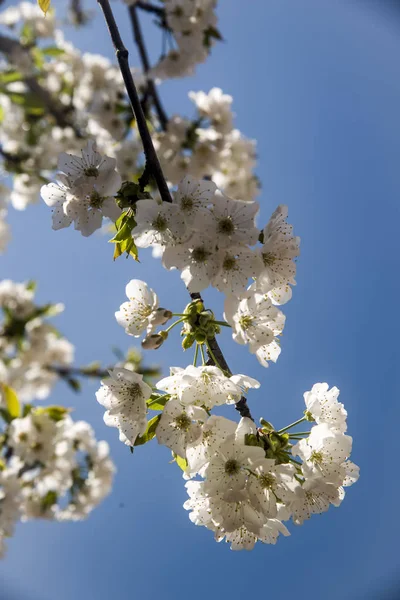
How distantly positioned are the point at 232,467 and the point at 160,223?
72cm

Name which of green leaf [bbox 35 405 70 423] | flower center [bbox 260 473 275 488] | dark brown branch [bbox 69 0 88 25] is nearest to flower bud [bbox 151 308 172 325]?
flower center [bbox 260 473 275 488]

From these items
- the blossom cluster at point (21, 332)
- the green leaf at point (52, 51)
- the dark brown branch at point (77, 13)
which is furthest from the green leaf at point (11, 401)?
the dark brown branch at point (77, 13)

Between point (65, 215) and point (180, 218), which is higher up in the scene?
point (65, 215)

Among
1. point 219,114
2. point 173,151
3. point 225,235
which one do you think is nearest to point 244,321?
point 225,235

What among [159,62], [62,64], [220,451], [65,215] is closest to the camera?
[220,451]

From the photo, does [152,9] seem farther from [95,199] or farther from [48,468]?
[48,468]

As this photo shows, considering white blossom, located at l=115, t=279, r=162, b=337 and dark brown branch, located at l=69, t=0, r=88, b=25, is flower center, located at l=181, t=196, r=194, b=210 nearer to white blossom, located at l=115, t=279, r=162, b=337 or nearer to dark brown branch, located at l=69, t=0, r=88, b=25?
white blossom, located at l=115, t=279, r=162, b=337

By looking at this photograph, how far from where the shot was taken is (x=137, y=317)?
4.96ft

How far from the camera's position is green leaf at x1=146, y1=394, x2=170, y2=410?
Answer: 4.73 ft

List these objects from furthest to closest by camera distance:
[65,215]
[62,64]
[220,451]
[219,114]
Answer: [62,64], [219,114], [65,215], [220,451]

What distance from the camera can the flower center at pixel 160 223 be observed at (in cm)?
134

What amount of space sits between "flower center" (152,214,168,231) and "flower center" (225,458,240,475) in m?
0.69

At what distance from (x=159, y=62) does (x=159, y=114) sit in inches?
16.8

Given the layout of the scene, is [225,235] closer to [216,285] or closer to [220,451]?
[216,285]
